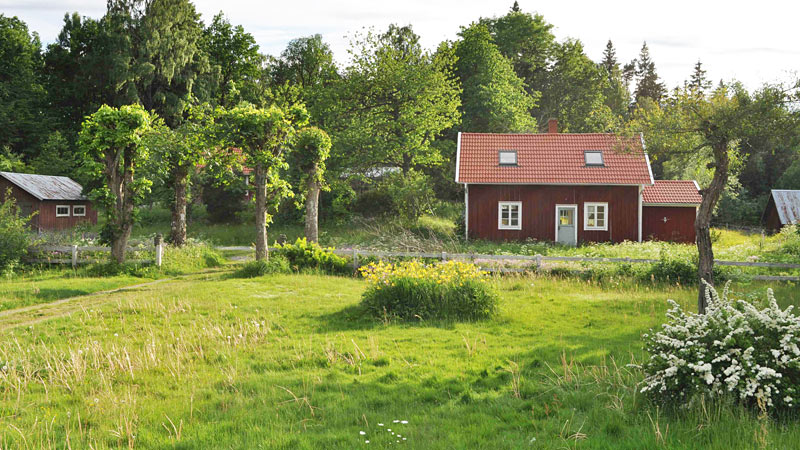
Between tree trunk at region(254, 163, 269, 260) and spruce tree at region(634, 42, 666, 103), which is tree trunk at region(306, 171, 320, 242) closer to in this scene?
tree trunk at region(254, 163, 269, 260)

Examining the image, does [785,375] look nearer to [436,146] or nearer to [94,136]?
[94,136]

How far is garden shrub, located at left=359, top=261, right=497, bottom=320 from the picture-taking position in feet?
36.0

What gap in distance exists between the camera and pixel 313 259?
1803cm

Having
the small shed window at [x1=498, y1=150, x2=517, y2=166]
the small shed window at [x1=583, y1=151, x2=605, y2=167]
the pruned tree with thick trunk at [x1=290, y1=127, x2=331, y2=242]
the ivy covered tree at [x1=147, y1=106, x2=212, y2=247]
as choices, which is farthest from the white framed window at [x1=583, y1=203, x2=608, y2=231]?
the ivy covered tree at [x1=147, y1=106, x2=212, y2=247]

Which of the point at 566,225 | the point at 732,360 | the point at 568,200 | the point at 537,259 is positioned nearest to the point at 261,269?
the point at 537,259

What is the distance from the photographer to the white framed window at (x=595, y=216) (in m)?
26.3

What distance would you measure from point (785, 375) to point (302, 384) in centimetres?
504

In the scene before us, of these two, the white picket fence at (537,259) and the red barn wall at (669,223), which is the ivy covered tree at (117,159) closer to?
the white picket fence at (537,259)

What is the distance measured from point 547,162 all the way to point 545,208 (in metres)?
2.43

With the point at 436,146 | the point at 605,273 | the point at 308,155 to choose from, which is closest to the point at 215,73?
the point at 308,155

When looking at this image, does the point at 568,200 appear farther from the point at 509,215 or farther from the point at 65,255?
the point at 65,255

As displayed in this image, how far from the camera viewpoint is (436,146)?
36.3 meters

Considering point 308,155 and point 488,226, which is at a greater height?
point 308,155

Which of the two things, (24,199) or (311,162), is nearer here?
(311,162)
